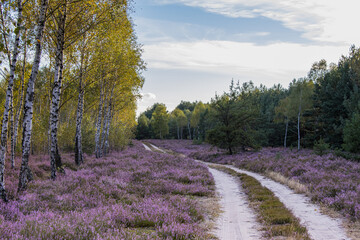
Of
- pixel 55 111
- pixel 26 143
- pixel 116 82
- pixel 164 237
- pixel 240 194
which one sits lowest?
pixel 240 194

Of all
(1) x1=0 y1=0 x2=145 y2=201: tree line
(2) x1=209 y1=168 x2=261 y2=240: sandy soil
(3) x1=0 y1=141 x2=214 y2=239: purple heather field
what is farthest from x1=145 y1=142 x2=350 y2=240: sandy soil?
(1) x1=0 y1=0 x2=145 y2=201: tree line

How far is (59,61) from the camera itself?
1418 cm

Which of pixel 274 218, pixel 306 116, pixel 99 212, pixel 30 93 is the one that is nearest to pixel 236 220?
pixel 274 218

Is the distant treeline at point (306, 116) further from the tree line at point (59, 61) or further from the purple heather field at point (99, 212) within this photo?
the purple heather field at point (99, 212)

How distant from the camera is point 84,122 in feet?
119

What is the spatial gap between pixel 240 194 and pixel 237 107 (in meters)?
24.8

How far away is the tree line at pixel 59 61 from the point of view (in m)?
9.89

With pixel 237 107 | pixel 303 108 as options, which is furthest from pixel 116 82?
pixel 303 108

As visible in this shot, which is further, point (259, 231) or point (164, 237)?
point (259, 231)

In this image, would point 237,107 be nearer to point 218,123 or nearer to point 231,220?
point 218,123

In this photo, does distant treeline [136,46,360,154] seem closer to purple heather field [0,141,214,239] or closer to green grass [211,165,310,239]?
green grass [211,165,310,239]

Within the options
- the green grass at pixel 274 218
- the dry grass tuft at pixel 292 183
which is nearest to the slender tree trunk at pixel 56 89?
the green grass at pixel 274 218

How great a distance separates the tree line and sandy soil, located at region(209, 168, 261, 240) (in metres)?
7.02

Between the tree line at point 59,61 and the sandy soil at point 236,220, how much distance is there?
7.02 m
